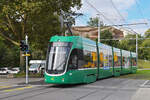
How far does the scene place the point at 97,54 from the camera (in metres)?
21.4

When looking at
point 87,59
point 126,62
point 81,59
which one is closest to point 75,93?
point 81,59

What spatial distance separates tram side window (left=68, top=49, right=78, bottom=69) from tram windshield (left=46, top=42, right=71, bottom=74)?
0.36 meters

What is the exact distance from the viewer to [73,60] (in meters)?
16.6

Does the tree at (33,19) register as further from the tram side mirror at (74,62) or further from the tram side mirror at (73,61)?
the tram side mirror at (74,62)

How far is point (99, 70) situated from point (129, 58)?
15299 mm

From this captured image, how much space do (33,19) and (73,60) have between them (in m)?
12.3

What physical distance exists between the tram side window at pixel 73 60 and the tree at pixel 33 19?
8207 millimetres

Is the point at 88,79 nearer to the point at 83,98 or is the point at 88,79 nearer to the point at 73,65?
the point at 73,65

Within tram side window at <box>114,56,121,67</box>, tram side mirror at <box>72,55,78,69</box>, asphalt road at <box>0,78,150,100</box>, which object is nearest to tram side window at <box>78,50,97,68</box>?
tram side mirror at <box>72,55,78,69</box>

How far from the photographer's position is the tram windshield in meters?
16.0

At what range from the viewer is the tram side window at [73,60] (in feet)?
53.6

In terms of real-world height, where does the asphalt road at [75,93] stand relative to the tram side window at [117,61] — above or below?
below

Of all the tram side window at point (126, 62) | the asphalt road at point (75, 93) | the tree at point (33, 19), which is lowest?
the asphalt road at point (75, 93)

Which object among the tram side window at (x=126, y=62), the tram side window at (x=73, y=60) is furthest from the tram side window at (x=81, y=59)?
the tram side window at (x=126, y=62)
